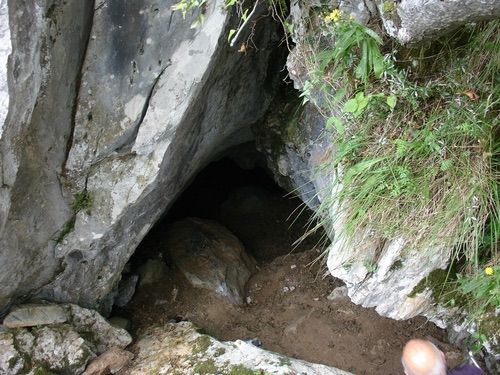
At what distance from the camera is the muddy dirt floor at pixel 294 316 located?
15.5 ft

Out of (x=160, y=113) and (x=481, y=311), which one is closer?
Result: (x=481, y=311)

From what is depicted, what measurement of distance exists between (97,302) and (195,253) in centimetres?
162

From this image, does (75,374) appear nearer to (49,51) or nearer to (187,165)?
(187,165)

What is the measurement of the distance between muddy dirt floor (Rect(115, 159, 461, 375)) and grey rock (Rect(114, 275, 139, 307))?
85mm

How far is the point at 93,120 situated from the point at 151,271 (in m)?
2.47

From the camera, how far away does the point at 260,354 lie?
3898 millimetres

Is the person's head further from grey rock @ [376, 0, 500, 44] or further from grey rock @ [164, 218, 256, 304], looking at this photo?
grey rock @ [164, 218, 256, 304]

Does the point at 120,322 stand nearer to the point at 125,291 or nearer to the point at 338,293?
the point at 125,291

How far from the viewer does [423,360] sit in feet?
9.25

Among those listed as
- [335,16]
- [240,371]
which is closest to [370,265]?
[240,371]

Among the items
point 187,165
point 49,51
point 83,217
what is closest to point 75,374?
point 83,217

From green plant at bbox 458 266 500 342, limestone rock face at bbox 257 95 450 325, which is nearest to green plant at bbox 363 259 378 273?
limestone rock face at bbox 257 95 450 325

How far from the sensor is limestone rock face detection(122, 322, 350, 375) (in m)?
3.74

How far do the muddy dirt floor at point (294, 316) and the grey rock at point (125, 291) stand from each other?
9 cm
